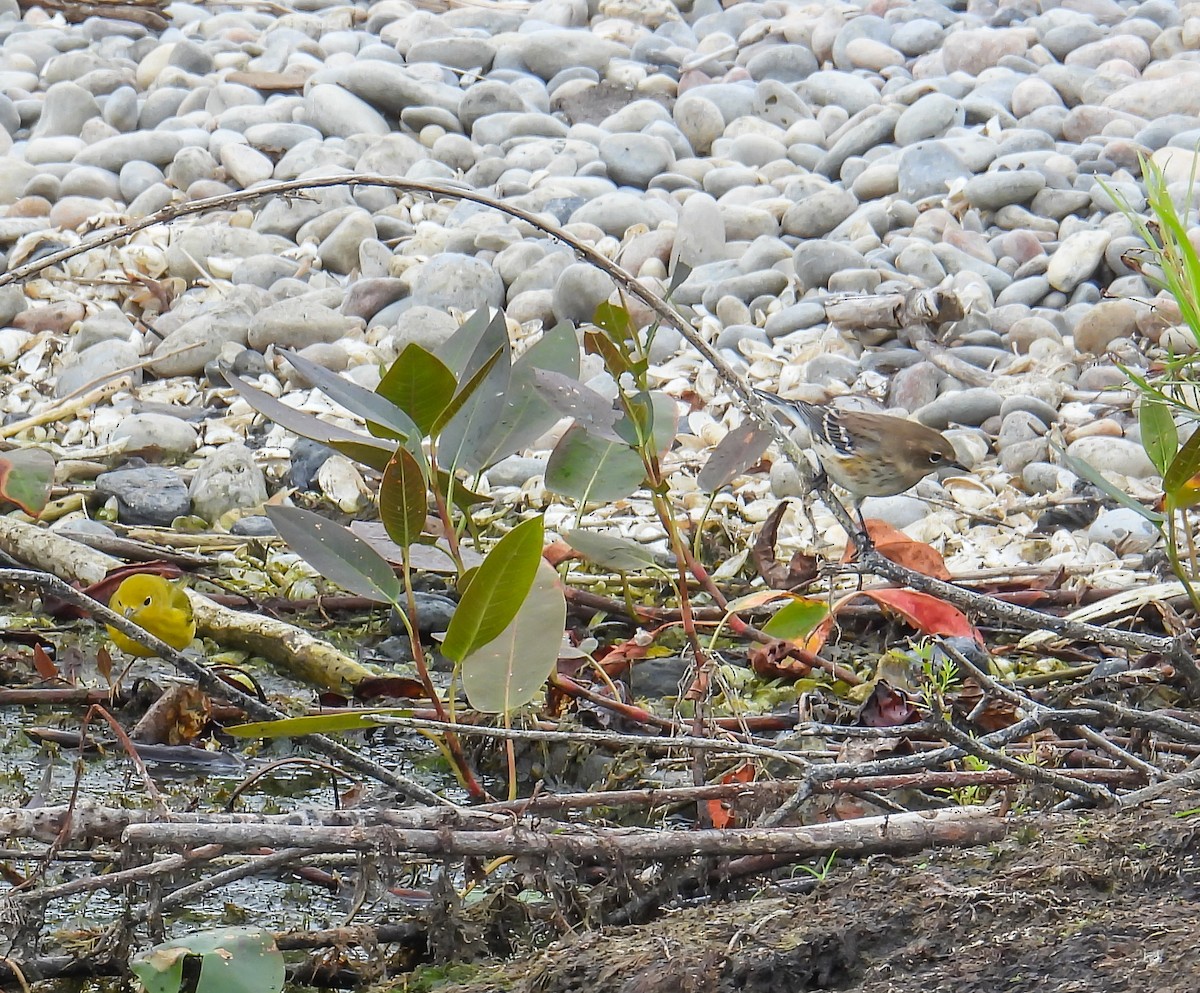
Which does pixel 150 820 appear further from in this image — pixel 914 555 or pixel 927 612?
pixel 914 555

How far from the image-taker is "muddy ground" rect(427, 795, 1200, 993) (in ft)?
4.49

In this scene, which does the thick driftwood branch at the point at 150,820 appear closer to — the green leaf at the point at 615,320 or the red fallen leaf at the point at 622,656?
the green leaf at the point at 615,320

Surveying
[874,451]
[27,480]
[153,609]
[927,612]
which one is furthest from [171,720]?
[874,451]

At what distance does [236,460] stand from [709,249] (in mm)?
2747

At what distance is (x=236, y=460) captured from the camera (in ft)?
14.2

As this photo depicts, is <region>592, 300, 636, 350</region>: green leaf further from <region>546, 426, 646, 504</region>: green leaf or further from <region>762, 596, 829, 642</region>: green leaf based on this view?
<region>762, 596, 829, 642</region>: green leaf

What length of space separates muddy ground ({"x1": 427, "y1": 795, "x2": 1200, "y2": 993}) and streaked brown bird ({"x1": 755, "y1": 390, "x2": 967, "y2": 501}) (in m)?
2.16

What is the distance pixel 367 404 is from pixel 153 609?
2.14ft

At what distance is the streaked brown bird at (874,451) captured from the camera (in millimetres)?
3809

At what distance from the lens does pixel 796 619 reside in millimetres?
2482

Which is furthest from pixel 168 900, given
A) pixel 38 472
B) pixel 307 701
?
pixel 38 472

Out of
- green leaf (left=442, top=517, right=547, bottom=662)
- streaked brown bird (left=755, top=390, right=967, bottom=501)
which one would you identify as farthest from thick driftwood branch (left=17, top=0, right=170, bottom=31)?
green leaf (left=442, top=517, right=547, bottom=662)

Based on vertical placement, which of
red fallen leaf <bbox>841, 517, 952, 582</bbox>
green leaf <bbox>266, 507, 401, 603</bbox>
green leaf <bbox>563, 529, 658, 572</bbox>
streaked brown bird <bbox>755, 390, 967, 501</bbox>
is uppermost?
green leaf <bbox>266, 507, 401, 603</bbox>

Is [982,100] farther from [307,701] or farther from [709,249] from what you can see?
[307,701]
